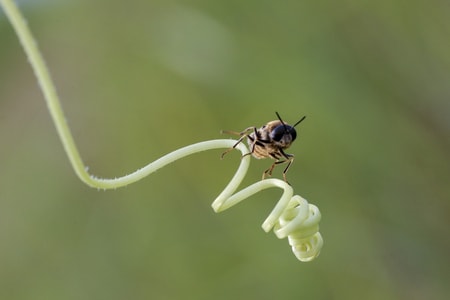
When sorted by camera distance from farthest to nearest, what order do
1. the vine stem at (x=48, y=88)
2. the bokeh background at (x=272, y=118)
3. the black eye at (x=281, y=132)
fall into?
the bokeh background at (x=272, y=118) < the black eye at (x=281, y=132) < the vine stem at (x=48, y=88)

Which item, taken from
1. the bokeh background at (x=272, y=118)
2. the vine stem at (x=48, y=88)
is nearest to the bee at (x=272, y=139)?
the vine stem at (x=48, y=88)

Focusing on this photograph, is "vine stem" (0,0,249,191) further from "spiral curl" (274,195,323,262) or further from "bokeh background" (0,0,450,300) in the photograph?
"bokeh background" (0,0,450,300)

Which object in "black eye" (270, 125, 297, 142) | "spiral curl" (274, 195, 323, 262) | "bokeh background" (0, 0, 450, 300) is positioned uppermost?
"bokeh background" (0, 0, 450, 300)

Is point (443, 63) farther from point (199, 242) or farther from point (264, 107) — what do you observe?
point (199, 242)

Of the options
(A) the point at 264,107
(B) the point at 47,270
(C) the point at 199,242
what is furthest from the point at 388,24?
(B) the point at 47,270

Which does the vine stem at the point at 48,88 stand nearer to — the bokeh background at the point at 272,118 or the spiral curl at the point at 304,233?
the spiral curl at the point at 304,233

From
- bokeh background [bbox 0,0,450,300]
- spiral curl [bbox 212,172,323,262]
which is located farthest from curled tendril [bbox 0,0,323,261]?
bokeh background [bbox 0,0,450,300]
